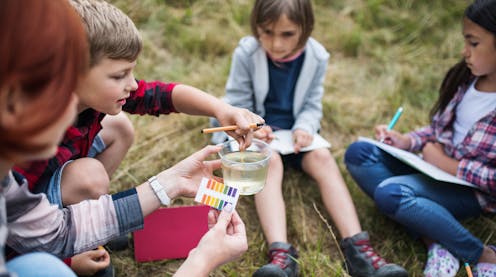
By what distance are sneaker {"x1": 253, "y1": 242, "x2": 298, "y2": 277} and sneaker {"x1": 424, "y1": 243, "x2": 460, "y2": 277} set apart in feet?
1.73

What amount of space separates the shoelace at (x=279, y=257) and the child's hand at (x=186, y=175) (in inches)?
18.7

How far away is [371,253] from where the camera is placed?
6.21 feet

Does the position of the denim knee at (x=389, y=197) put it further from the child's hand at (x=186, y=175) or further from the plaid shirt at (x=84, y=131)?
the plaid shirt at (x=84, y=131)

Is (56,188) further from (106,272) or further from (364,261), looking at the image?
(364,261)

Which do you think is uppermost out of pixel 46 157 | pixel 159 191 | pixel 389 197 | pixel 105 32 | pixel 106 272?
pixel 105 32

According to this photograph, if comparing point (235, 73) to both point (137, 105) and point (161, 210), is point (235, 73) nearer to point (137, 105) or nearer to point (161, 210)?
point (137, 105)

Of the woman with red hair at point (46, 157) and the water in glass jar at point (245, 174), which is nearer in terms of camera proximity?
the woman with red hair at point (46, 157)

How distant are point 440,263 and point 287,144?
801mm

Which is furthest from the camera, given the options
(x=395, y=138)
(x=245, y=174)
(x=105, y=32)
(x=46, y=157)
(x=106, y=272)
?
(x=395, y=138)

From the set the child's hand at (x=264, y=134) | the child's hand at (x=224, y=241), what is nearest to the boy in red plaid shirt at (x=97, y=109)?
the child's hand at (x=264, y=134)

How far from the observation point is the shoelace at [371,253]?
1.85 metres

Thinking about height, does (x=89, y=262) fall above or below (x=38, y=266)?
below

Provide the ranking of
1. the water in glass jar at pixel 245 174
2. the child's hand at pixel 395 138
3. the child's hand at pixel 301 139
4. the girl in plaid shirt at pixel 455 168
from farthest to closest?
1. the child's hand at pixel 395 138
2. the child's hand at pixel 301 139
3. the girl in plaid shirt at pixel 455 168
4. the water in glass jar at pixel 245 174

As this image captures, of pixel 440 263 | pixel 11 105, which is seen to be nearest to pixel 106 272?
pixel 11 105
